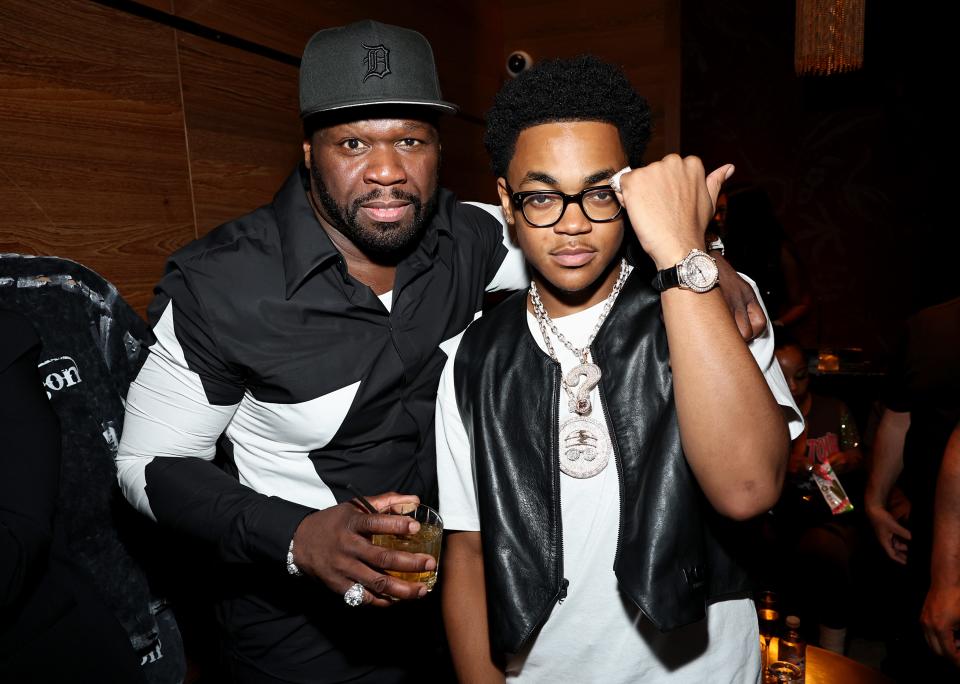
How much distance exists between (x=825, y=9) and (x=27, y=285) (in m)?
4.00

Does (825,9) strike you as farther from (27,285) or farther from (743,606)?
(27,285)

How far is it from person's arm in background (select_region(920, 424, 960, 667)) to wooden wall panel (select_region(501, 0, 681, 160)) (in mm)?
2483

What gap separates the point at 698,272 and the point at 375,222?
0.88 metres

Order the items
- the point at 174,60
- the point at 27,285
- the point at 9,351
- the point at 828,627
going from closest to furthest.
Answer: the point at 9,351 → the point at 27,285 → the point at 174,60 → the point at 828,627

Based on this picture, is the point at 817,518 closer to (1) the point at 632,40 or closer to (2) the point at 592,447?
(2) the point at 592,447

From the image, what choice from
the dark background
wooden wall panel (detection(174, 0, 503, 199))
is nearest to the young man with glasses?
wooden wall panel (detection(174, 0, 503, 199))

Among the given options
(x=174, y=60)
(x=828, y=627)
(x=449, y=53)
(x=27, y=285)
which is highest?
(x=449, y=53)

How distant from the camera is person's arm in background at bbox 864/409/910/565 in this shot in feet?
8.52

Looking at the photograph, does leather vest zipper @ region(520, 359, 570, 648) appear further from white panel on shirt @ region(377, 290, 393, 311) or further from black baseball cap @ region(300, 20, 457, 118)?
black baseball cap @ region(300, 20, 457, 118)

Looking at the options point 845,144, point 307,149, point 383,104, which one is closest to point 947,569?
point 383,104

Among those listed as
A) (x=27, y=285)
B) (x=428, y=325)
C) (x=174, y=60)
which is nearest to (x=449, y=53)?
(x=174, y=60)

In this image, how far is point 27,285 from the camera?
5.56 ft

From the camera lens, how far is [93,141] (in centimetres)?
187

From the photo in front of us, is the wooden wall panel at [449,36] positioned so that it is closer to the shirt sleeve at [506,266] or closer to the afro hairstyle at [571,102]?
the shirt sleeve at [506,266]
